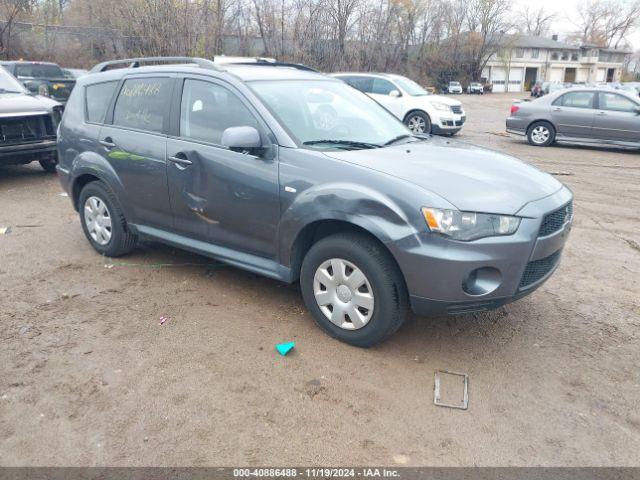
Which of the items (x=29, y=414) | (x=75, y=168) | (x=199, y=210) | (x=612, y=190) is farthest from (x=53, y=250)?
(x=612, y=190)

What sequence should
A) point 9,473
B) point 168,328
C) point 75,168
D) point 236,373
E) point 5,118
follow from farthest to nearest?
point 5,118
point 75,168
point 168,328
point 236,373
point 9,473

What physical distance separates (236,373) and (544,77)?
8663 cm

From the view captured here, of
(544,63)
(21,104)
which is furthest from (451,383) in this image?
(544,63)

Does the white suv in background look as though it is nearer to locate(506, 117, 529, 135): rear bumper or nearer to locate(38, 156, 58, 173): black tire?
locate(506, 117, 529, 135): rear bumper

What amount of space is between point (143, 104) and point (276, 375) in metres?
2.77

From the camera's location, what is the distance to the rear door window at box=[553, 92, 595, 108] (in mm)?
13250

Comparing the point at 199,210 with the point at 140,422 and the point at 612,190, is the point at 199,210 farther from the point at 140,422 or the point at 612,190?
the point at 612,190

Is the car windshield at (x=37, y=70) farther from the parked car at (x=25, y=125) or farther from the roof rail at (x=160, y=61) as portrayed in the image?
the roof rail at (x=160, y=61)

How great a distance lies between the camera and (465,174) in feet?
11.8

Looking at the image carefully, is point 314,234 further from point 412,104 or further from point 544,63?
point 544,63

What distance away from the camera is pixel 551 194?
12.0 ft

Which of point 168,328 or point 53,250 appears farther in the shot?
point 53,250

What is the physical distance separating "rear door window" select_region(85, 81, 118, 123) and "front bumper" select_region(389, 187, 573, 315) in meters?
3.34

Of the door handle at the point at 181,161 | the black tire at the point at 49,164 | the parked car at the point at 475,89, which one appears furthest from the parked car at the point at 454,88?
the door handle at the point at 181,161
